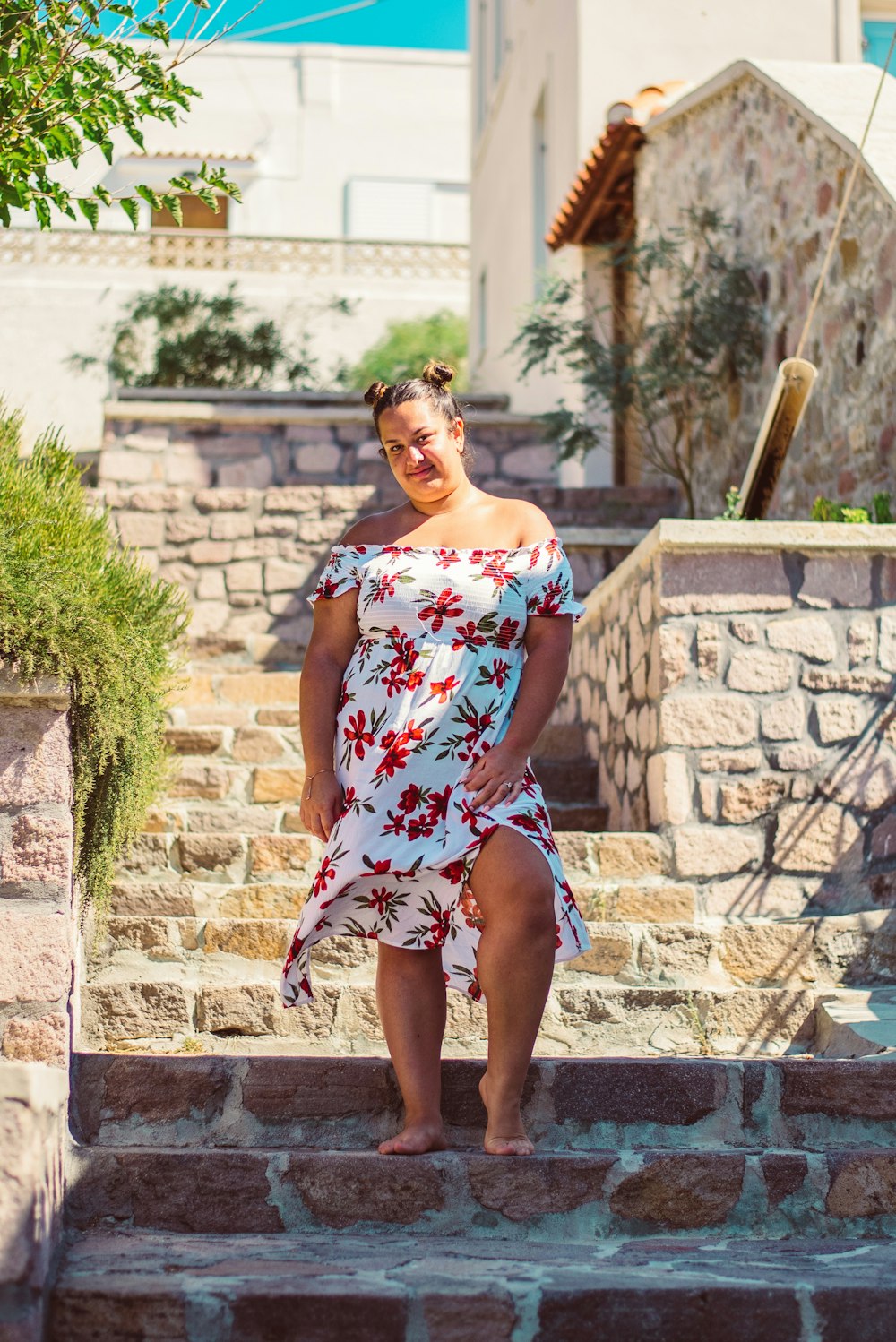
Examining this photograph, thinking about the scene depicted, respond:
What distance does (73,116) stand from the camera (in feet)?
9.86

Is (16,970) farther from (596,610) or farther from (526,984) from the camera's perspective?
(596,610)

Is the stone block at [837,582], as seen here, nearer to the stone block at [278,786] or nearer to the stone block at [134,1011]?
the stone block at [278,786]

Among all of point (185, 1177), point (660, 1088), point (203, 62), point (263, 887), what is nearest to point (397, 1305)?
point (185, 1177)

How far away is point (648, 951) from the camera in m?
4.02

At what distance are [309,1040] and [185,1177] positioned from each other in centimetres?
106

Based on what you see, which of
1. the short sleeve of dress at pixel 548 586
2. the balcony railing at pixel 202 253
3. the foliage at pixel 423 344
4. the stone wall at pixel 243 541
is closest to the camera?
the short sleeve of dress at pixel 548 586

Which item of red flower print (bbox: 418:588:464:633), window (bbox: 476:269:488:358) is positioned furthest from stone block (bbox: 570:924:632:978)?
window (bbox: 476:269:488:358)

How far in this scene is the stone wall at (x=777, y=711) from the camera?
14.3 feet

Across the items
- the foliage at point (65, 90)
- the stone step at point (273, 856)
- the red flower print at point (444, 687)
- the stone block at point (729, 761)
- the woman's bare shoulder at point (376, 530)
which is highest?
the foliage at point (65, 90)

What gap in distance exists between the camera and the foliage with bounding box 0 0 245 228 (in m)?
2.92

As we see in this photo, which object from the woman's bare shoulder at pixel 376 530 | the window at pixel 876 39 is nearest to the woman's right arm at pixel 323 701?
the woman's bare shoulder at pixel 376 530

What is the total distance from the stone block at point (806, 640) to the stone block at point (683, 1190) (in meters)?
2.01

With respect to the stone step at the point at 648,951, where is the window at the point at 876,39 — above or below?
above

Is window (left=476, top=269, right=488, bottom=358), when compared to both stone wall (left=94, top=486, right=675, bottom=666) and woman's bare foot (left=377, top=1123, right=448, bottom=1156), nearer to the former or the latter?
stone wall (left=94, top=486, right=675, bottom=666)
